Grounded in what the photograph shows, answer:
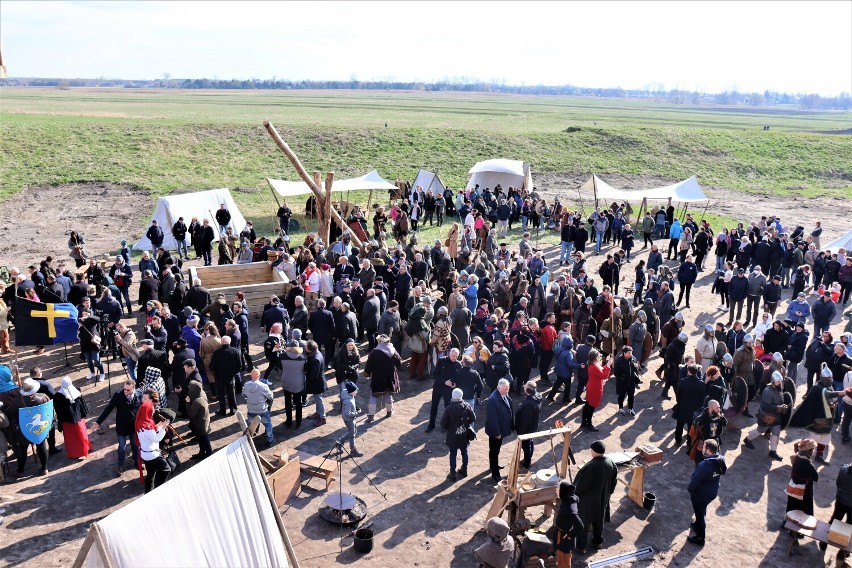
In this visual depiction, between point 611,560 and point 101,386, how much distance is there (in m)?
9.03

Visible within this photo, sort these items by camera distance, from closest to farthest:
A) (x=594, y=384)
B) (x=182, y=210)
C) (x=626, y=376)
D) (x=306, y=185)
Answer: (x=594, y=384)
(x=626, y=376)
(x=182, y=210)
(x=306, y=185)

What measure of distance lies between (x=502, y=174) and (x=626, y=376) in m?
19.6

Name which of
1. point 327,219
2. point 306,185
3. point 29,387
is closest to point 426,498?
point 29,387

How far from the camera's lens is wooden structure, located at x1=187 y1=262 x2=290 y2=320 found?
15398 millimetres

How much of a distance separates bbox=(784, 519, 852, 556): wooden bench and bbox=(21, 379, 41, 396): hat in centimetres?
964

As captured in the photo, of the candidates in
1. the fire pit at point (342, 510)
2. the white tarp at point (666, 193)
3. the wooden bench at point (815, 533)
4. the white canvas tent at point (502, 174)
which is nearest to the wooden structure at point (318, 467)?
the fire pit at point (342, 510)

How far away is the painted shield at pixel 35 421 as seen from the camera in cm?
904

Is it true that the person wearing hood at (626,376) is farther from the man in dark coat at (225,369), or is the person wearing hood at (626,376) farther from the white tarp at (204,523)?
the white tarp at (204,523)

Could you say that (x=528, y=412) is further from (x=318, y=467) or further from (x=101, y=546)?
(x=101, y=546)

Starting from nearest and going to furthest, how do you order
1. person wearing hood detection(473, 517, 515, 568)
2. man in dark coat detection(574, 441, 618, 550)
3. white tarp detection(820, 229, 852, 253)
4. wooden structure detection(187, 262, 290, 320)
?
person wearing hood detection(473, 517, 515, 568) → man in dark coat detection(574, 441, 618, 550) → wooden structure detection(187, 262, 290, 320) → white tarp detection(820, 229, 852, 253)

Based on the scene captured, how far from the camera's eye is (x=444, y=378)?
34.6 feet

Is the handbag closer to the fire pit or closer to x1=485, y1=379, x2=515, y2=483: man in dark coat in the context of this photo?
x1=485, y1=379, x2=515, y2=483: man in dark coat

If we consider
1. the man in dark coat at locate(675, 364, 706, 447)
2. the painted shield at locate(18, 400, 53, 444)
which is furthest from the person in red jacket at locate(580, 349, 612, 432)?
the painted shield at locate(18, 400, 53, 444)

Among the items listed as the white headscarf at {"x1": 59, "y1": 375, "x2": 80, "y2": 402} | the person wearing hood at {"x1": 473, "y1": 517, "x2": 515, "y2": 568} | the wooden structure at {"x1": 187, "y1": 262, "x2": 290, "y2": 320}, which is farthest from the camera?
the wooden structure at {"x1": 187, "y1": 262, "x2": 290, "y2": 320}
